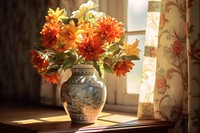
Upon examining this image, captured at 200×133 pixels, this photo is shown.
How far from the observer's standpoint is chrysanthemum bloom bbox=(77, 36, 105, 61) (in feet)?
4.41

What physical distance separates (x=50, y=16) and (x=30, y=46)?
1.19 meters

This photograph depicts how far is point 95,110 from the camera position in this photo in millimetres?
1443

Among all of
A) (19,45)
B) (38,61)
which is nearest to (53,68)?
(38,61)

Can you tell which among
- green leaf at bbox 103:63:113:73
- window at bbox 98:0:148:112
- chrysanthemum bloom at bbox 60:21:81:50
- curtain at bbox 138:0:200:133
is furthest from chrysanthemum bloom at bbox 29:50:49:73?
window at bbox 98:0:148:112

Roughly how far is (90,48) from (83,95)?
0.19 m

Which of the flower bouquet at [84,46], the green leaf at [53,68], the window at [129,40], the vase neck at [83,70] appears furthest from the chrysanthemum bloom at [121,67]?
the window at [129,40]

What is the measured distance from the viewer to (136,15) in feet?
6.52

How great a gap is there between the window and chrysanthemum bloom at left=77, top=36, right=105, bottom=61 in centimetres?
62

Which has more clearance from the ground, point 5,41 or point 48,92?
point 5,41

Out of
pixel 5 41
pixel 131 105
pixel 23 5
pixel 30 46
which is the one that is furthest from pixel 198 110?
pixel 5 41

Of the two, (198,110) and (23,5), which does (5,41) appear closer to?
(23,5)

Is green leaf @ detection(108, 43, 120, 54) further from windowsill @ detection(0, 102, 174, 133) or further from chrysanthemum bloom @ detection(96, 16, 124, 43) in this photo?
windowsill @ detection(0, 102, 174, 133)

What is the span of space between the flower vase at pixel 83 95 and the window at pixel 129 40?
1.70 feet

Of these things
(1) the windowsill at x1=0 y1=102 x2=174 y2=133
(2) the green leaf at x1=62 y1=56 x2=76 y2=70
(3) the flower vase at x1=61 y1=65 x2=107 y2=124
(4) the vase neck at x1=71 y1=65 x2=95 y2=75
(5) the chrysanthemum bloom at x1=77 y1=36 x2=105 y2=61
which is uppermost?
(5) the chrysanthemum bloom at x1=77 y1=36 x2=105 y2=61
